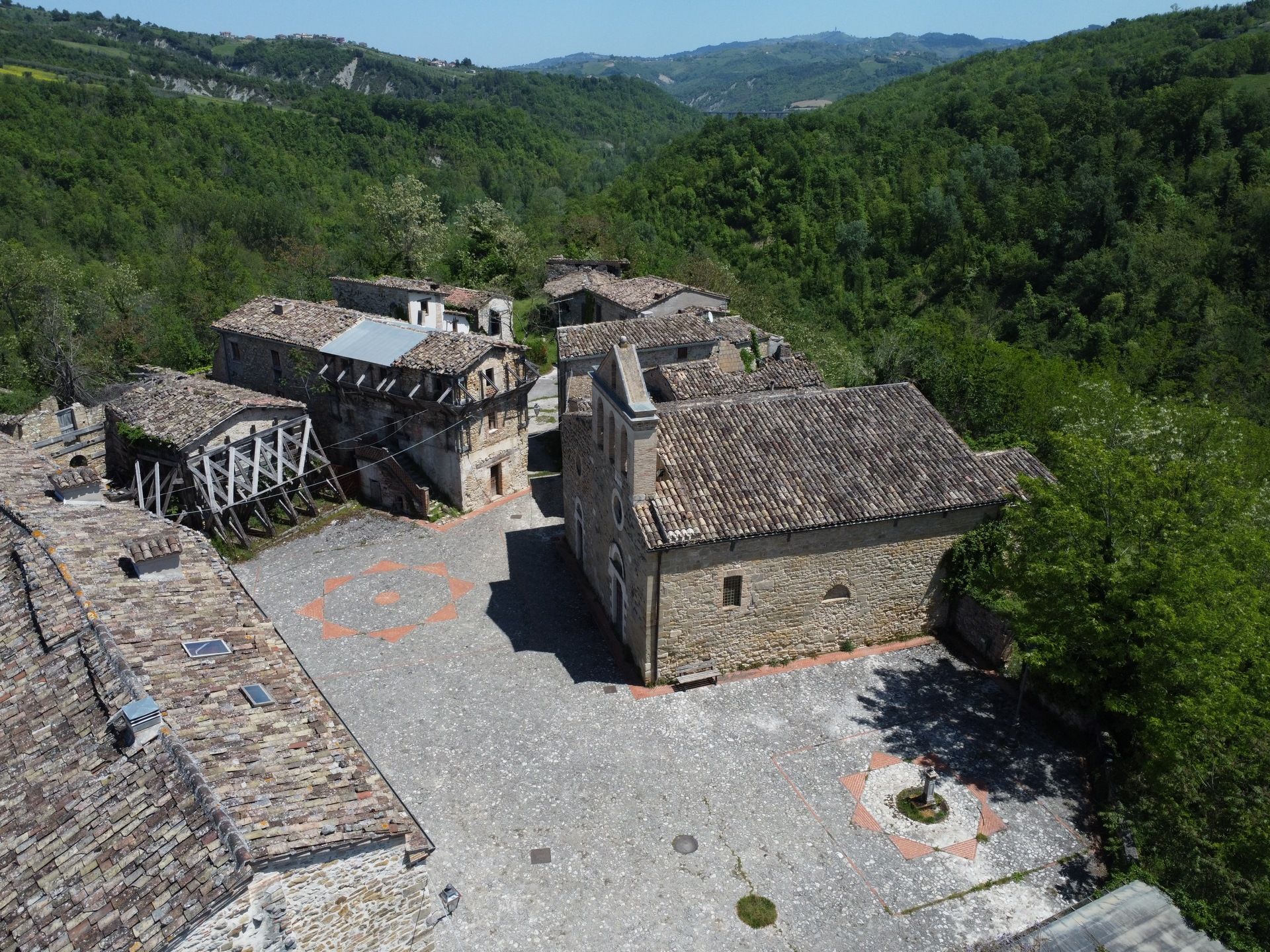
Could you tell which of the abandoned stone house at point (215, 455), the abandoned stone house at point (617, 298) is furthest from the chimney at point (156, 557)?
the abandoned stone house at point (617, 298)

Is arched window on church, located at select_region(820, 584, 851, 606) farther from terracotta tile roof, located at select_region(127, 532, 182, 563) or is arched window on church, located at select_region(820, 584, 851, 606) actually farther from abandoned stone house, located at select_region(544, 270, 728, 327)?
abandoned stone house, located at select_region(544, 270, 728, 327)

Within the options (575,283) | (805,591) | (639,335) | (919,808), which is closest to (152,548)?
(805,591)

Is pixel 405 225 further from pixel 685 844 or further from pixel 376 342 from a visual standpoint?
pixel 685 844

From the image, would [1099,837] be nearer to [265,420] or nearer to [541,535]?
[541,535]

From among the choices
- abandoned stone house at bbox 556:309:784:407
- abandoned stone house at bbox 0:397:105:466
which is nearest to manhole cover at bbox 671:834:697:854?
abandoned stone house at bbox 556:309:784:407

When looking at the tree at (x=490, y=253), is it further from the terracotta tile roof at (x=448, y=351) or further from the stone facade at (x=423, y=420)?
the terracotta tile roof at (x=448, y=351)
